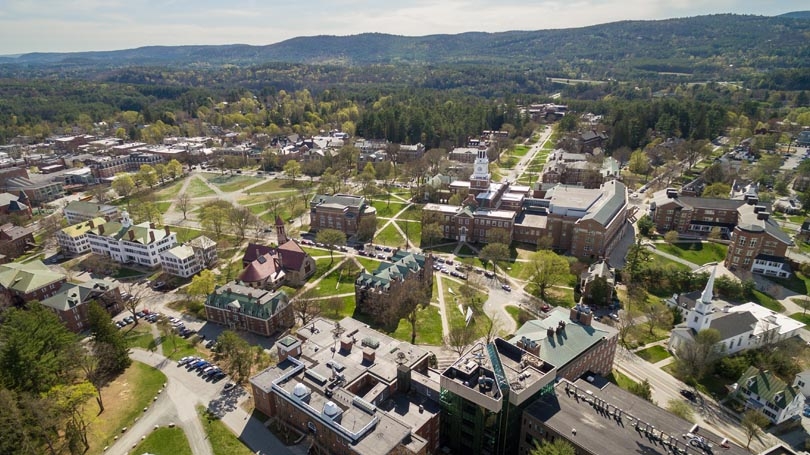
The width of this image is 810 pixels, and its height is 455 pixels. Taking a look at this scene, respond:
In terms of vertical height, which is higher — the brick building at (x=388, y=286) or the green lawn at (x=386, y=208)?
the brick building at (x=388, y=286)

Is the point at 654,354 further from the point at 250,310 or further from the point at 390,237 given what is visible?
the point at 250,310

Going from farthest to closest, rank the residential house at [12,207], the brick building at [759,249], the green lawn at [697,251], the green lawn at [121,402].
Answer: the residential house at [12,207]
the green lawn at [697,251]
the brick building at [759,249]
the green lawn at [121,402]

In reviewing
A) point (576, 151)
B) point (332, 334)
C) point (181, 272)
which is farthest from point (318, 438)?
point (576, 151)

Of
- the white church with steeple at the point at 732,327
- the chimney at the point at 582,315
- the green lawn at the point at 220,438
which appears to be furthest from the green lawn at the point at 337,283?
the white church with steeple at the point at 732,327

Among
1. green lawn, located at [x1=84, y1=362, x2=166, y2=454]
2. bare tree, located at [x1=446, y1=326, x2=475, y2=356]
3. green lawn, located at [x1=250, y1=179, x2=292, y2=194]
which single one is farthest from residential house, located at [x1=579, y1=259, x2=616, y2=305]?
green lawn, located at [x1=250, y1=179, x2=292, y2=194]

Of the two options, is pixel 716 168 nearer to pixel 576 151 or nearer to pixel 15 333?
pixel 576 151

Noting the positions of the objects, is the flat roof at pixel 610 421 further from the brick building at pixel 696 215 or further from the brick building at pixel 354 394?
the brick building at pixel 696 215
